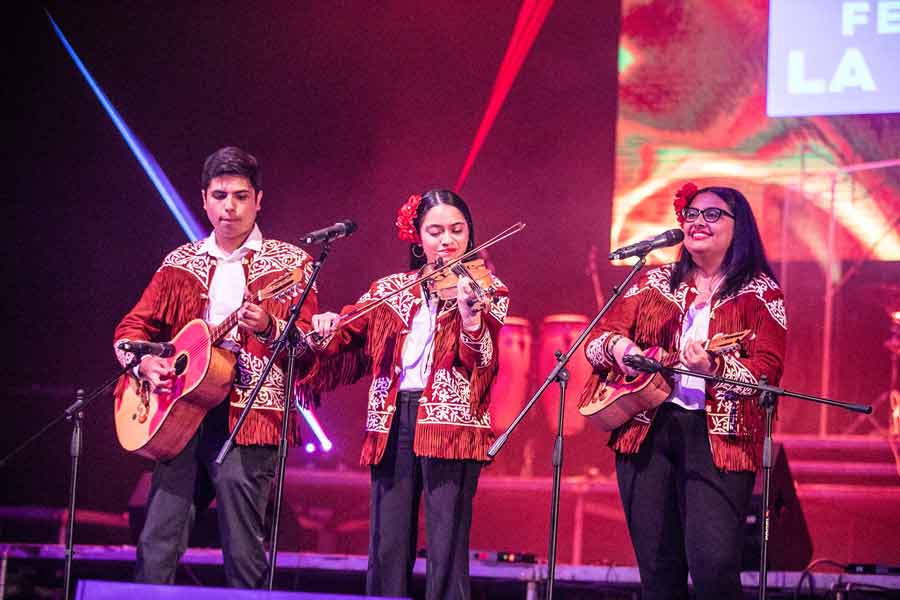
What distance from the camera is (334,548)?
6.45 metres

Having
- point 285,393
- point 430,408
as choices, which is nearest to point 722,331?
point 430,408

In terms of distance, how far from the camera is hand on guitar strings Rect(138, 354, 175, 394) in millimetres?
4004

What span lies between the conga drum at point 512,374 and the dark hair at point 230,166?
90.8 inches

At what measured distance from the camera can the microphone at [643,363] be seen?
360 cm

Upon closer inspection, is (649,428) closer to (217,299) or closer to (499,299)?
(499,299)

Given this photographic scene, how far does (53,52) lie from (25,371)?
6.51ft

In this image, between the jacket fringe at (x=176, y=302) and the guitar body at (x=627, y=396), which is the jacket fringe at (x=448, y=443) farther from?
the jacket fringe at (x=176, y=302)

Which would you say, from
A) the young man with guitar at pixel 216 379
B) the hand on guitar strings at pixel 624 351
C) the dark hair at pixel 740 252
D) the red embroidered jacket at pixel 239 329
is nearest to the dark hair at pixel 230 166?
the young man with guitar at pixel 216 379

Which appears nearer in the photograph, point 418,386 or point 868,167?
point 418,386

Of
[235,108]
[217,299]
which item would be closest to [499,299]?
[217,299]

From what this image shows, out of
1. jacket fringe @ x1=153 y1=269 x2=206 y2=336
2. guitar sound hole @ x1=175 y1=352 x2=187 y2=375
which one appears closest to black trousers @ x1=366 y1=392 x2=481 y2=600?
guitar sound hole @ x1=175 y1=352 x2=187 y2=375

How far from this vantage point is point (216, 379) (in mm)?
3896

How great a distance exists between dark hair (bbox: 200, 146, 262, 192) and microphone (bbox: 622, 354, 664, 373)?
1628 mm

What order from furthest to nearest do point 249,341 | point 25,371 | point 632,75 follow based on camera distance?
point 25,371 → point 632,75 → point 249,341
